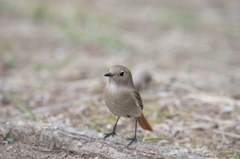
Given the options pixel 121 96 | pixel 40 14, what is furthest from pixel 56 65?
pixel 40 14

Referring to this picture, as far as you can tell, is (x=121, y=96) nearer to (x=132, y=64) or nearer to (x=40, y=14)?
(x=132, y=64)

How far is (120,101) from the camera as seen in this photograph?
3.00m

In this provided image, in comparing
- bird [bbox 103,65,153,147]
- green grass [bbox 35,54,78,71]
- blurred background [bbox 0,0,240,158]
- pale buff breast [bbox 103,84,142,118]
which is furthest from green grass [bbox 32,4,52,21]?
pale buff breast [bbox 103,84,142,118]

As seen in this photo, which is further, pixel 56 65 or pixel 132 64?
pixel 132 64

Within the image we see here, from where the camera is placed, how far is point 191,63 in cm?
740

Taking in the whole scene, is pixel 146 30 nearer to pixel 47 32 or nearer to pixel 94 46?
pixel 94 46

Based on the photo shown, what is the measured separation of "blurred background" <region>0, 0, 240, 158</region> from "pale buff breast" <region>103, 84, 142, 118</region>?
2.54 feet

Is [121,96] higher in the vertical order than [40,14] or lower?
lower

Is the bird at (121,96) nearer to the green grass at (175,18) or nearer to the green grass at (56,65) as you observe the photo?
the green grass at (56,65)

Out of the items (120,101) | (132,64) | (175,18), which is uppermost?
(175,18)

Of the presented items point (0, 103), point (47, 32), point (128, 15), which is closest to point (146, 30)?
point (128, 15)

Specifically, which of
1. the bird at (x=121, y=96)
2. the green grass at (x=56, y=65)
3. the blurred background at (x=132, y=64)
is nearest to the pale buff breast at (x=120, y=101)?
the bird at (x=121, y=96)

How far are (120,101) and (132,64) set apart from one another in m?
3.94

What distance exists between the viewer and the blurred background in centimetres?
400
